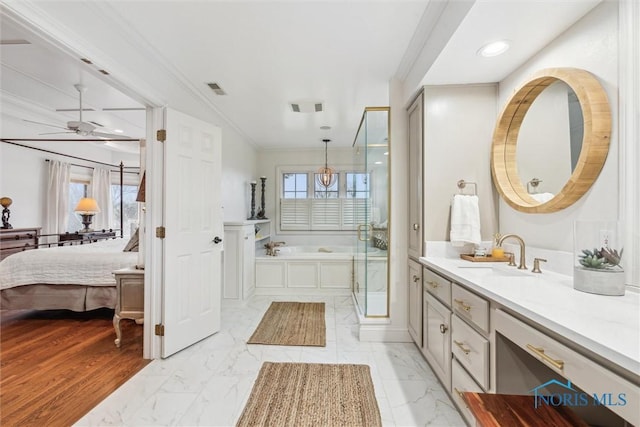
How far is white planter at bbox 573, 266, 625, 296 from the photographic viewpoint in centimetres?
111

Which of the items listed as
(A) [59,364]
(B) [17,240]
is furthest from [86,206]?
(A) [59,364]

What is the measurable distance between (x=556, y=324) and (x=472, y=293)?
0.57m

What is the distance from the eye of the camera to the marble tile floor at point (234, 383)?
163cm

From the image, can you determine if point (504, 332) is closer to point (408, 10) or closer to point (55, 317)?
point (408, 10)

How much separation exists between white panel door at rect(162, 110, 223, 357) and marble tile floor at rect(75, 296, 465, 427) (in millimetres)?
246

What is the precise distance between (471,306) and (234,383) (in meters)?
1.67

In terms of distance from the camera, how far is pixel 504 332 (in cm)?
114

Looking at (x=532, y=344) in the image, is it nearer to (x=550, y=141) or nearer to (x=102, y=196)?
(x=550, y=141)

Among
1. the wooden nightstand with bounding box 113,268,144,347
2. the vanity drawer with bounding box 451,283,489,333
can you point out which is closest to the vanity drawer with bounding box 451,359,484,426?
the vanity drawer with bounding box 451,283,489,333

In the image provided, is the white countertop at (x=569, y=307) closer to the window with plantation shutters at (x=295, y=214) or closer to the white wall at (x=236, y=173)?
the white wall at (x=236, y=173)

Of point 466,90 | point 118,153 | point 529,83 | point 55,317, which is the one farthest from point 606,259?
point 118,153

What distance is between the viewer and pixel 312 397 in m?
1.80

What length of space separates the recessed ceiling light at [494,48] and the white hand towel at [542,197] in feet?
3.03

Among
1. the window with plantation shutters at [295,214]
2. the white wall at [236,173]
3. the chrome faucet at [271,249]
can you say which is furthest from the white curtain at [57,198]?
the window with plantation shutters at [295,214]
